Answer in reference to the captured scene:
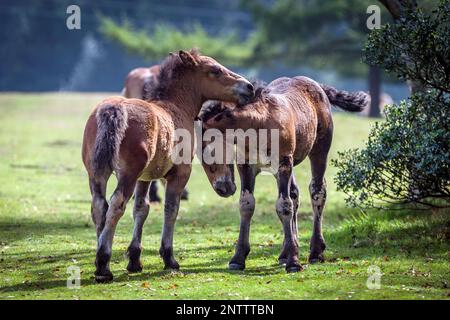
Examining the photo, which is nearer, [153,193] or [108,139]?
[108,139]

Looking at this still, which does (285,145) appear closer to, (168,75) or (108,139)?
(168,75)

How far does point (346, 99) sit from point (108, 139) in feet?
13.4

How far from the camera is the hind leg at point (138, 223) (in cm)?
992

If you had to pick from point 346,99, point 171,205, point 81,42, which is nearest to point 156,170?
point 171,205

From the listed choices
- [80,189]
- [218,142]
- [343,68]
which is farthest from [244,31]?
[218,142]

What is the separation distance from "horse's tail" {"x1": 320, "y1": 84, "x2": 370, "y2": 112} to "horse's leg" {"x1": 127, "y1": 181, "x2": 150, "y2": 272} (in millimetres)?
3059

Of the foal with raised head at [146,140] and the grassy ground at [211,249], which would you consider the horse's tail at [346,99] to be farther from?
the foal with raised head at [146,140]

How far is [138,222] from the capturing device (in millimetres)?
10047

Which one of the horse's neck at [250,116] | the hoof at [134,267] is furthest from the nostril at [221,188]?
the hoof at [134,267]

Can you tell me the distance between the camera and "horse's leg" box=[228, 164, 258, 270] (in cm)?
1034

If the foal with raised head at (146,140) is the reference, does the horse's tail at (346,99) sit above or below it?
above

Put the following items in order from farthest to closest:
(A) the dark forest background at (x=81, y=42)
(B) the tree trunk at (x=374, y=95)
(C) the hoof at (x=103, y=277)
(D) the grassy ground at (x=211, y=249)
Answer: (A) the dark forest background at (x=81, y=42) → (B) the tree trunk at (x=374, y=95) → (C) the hoof at (x=103, y=277) → (D) the grassy ground at (x=211, y=249)

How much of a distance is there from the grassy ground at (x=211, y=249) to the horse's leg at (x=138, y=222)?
0.16 m
